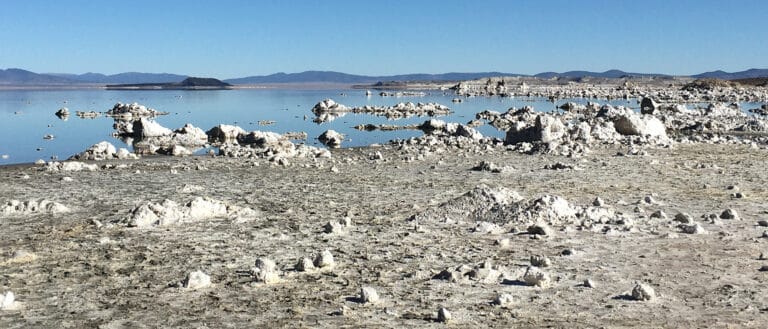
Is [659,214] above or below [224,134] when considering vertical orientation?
above

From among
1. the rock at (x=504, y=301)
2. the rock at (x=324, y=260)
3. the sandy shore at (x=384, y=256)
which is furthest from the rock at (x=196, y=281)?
the rock at (x=504, y=301)

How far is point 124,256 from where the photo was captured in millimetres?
9031

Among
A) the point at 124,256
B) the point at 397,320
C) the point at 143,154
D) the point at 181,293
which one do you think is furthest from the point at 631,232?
the point at 143,154

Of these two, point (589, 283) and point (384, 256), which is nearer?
point (589, 283)

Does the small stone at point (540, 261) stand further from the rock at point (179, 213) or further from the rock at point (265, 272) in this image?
the rock at point (179, 213)

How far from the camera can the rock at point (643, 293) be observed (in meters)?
6.87

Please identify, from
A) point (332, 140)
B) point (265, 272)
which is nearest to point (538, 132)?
point (332, 140)

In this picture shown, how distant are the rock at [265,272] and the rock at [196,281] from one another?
1.71 feet

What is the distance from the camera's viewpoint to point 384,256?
8.93 meters

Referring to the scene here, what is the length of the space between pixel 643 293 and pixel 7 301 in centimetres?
623

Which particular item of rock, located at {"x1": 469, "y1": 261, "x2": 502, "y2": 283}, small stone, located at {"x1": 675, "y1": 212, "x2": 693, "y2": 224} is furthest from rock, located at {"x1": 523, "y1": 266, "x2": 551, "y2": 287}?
small stone, located at {"x1": 675, "y1": 212, "x2": 693, "y2": 224}

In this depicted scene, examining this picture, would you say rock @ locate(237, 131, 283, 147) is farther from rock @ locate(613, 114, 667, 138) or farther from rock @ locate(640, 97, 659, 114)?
rock @ locate(640, 97, 659, 114)

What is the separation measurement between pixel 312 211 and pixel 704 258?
6.27m

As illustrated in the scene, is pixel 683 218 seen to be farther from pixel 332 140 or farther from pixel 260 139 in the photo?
pixel 332 140
